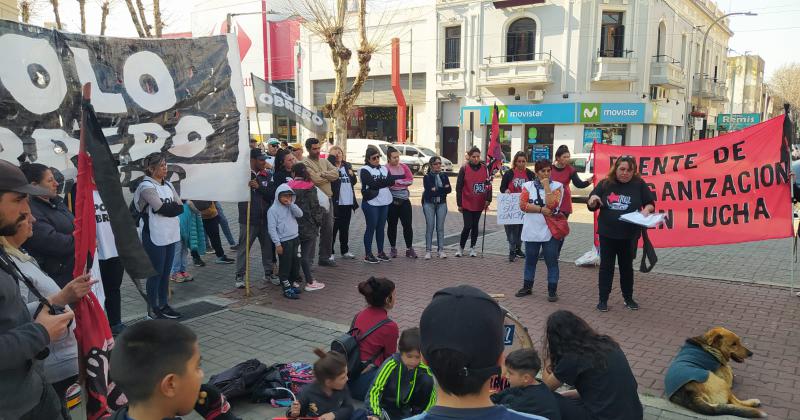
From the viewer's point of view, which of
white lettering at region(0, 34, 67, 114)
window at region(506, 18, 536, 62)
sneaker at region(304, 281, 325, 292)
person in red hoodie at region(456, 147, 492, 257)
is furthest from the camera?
window at region(506, 18, 536, 62)

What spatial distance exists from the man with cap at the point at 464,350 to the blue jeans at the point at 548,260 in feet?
17.5

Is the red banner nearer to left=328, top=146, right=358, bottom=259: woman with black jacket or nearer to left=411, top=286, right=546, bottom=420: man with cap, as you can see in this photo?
left=328, top=146, right=358, bottom=259: woman with black jacket

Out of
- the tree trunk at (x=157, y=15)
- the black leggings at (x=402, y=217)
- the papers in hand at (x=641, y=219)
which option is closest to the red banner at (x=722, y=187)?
the papers in hand at (x=641, y=219)

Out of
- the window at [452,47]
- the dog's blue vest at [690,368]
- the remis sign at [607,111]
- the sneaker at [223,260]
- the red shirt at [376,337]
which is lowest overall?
the sneaker at [223,260]

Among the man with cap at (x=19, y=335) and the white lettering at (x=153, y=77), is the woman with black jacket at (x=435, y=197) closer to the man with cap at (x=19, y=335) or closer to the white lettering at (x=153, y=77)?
the white lettering at (x=153, y=77)

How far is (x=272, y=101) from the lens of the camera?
8.78 metres

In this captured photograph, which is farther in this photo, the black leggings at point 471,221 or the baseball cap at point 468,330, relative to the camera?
the black leggings at point 471,221

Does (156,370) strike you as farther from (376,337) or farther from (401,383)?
(376,337)

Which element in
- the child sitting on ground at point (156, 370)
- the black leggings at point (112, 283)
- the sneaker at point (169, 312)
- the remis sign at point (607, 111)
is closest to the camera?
the child sitting on ground at point (156, 370)

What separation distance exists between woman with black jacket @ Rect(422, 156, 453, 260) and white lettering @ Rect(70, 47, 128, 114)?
15.9ft

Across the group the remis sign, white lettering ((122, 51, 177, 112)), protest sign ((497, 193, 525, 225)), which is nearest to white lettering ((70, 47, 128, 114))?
white lettering ((122, 51, 177, 112))

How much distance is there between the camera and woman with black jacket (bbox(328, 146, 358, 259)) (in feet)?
29.4

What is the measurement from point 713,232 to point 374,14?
2967cm

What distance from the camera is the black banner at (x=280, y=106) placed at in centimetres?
870
